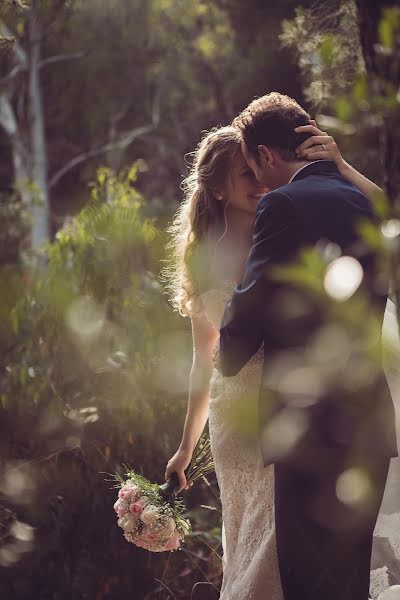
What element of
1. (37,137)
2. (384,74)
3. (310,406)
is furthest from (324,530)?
(37,137)

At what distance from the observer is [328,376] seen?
A: 1186mm

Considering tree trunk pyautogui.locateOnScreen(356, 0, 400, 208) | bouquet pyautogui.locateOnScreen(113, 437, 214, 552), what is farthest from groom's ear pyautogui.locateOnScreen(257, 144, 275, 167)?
bouquet pyautogui.locateOnScreen(113, 437, 214, 552)

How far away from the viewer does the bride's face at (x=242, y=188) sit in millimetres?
2646

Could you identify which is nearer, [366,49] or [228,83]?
[366,49]

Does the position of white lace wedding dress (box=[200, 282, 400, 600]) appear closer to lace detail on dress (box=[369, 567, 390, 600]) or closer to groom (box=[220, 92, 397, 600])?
lace detail on dress (box=[369, 567, 390, 600])

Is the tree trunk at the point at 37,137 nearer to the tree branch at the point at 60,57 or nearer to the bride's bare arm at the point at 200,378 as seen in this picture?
→ the tree branch at the point at 60,57

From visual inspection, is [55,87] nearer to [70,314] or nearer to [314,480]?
[70,314]

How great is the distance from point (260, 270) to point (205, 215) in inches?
36.7

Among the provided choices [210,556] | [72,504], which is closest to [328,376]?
[210,556]

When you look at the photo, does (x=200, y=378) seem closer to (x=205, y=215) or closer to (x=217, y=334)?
(x=217, y=334)

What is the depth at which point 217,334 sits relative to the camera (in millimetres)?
2686

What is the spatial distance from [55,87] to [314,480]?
20.0 meters

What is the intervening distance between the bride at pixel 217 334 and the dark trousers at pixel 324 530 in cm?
11

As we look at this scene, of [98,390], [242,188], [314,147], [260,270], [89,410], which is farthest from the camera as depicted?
[98,390]
